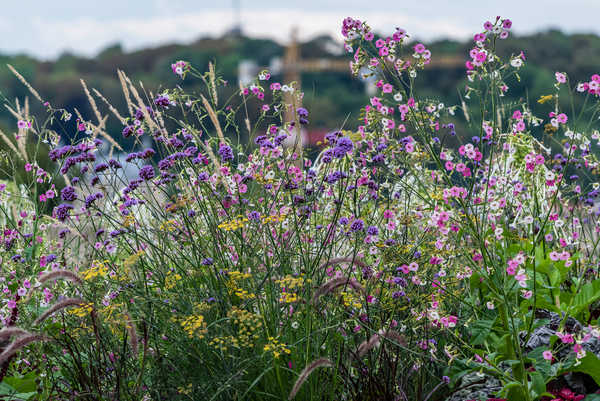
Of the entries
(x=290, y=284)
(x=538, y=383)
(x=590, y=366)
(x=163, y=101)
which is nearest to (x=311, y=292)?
(x=290, y=284)

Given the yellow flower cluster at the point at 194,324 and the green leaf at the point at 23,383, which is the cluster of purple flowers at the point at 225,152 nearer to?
the yellow flower cluster at the point at 194,324

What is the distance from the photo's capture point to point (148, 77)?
47844 mm

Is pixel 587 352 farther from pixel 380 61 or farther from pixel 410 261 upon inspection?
pixel 380 61

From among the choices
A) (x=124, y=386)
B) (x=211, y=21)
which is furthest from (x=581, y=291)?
(x=211, y=21)

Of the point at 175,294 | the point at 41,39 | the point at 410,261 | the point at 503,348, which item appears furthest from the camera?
the point at 41,39

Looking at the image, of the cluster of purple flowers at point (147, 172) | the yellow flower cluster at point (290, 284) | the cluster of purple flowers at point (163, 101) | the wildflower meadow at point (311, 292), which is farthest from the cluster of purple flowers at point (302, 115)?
the yellow flower cluster at point (290, 284)

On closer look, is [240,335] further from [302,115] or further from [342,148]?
[302,115]

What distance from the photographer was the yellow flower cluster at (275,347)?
2.34m

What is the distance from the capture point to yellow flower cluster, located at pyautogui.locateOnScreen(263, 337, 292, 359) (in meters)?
2.34

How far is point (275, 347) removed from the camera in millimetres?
2381

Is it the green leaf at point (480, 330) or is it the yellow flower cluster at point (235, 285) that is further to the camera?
the green leaf at point (480, 330)

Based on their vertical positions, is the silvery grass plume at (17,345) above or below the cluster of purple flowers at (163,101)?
below

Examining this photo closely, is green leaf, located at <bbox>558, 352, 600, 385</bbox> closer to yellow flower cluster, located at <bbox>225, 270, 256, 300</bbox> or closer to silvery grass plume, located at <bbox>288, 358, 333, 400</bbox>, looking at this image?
silvery grass plume, located at <bbox>288, 358, 333, 400</bbox>

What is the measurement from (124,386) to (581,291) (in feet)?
7.32
